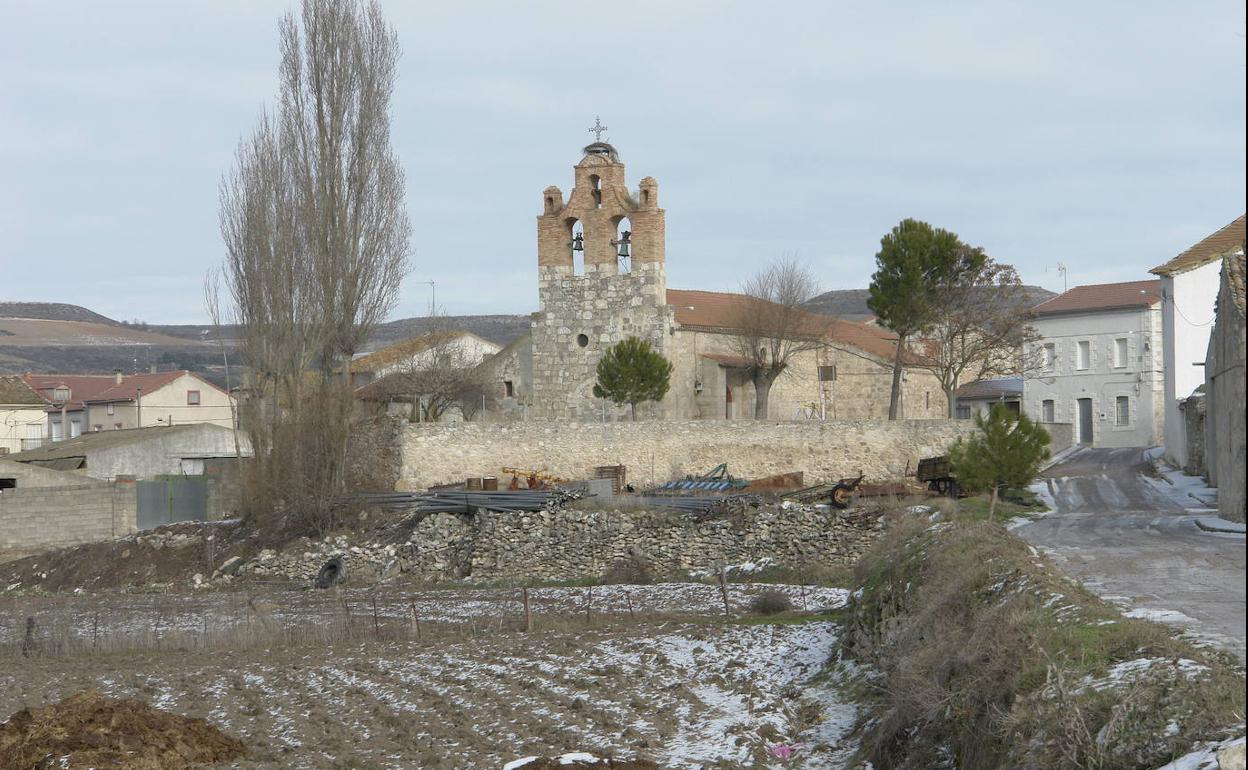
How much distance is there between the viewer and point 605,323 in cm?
4112

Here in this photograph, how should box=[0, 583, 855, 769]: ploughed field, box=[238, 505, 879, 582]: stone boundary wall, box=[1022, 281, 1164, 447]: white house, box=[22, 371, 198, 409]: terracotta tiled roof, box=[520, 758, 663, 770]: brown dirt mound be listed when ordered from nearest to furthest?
1. box=[520, 758, 663, 770]: brown dirt mound
2. box=[0, 583, 855, 769]: ploughed field
3. box=[238, 505, 879, 582]: stone boundary wall
4. box=[1022, 281, 1164, 447]: white house
5. box=[22, 371, 198, 409]: terracotta tiled roof

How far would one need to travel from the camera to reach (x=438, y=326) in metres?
58.8

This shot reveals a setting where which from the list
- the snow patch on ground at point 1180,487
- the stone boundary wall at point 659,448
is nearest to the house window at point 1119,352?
the snow patch on ground at point 1180,487

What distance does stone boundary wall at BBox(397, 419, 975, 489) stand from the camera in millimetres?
37156

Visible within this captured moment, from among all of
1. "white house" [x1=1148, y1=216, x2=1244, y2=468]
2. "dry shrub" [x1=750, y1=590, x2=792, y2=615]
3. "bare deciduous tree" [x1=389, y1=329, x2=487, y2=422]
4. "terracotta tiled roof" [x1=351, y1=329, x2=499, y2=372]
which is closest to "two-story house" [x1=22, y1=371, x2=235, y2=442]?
"terracotta tiled roof" [x1=351, y1=329, x2=499, y2=372]

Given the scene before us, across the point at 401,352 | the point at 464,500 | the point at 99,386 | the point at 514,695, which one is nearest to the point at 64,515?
the point at 464,500

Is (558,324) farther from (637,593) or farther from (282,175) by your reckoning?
(637,593)

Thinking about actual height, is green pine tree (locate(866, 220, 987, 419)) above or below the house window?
above

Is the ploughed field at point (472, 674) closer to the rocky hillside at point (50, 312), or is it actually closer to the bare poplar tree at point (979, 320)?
the bare poplar tree at point (979, 320)

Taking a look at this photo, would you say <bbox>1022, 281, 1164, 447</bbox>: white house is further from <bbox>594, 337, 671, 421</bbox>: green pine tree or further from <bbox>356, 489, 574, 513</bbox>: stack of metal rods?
<bbox>356, 489, 574, 513</bbox>: stack of metal rods

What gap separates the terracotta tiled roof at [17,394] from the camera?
61.9 metres

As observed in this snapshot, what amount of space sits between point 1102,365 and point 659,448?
56.4 ft

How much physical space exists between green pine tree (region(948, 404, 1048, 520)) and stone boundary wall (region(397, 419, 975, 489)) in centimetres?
1010

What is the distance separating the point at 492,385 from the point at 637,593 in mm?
21565
